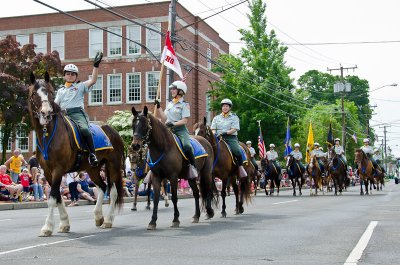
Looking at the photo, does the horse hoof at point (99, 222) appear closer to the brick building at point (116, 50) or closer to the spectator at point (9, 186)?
the spectator at point (9, 186)

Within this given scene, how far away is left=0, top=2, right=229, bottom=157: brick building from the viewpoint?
49969mm

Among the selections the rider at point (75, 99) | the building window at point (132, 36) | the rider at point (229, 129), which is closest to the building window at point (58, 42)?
the building window at point (132, 36)

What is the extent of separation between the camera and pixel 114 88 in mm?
51219

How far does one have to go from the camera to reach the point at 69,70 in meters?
11.8

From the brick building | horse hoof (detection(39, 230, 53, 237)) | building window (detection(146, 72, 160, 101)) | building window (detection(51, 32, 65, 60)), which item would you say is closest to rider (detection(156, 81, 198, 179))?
horse hoof (detection(39, 230, 53, 237))

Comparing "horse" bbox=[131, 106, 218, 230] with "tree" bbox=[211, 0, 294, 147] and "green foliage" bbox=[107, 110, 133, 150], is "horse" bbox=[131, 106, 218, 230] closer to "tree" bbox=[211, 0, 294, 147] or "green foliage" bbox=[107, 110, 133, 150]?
"green foliage" bbox=[107, 110, 133, 150]

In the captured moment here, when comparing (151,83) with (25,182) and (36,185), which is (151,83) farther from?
(25,182)

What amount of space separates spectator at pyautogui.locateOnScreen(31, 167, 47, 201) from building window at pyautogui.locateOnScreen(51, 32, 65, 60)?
3039 centimetres

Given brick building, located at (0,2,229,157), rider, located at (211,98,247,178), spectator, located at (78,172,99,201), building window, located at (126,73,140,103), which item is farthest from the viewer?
building window, located at (126,73,140,103)

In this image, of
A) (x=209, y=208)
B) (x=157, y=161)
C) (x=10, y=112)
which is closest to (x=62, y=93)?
(x=157, y=161)

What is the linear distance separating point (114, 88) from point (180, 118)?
38.9 meters

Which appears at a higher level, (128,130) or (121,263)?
(128,130)

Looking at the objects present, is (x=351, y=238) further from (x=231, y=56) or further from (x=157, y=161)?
(x=231, y=56)

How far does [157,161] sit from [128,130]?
31.5 meters
